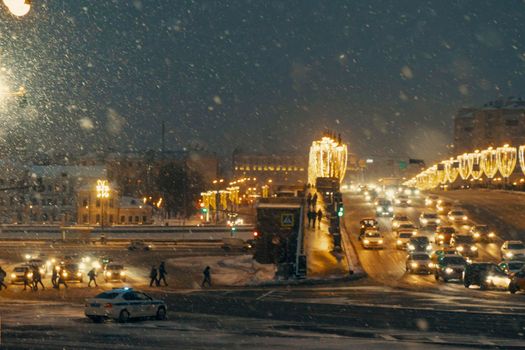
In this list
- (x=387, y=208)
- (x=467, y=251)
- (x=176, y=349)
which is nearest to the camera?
(x=176, y=349)

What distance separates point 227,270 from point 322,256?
714 cm

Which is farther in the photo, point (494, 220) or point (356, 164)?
point (356, 164)

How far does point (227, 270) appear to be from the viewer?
53906mm

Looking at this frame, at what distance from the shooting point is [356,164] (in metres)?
185

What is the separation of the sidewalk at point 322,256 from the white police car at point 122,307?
16.9 m

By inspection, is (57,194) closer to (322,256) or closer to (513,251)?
(322,256)

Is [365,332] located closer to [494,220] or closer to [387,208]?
[494,220]

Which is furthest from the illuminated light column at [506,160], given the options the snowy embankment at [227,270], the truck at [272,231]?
the truck at [272,231]

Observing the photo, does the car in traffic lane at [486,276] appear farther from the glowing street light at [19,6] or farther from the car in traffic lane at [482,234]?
the glowing street light at [19,6]

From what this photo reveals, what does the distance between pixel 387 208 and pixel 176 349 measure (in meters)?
60.0

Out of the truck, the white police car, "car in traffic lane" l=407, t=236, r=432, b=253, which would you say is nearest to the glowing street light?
the white police car

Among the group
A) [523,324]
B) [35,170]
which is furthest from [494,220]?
[35,170]

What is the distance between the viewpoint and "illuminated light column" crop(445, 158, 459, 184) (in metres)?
149

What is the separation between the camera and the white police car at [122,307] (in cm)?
2378
